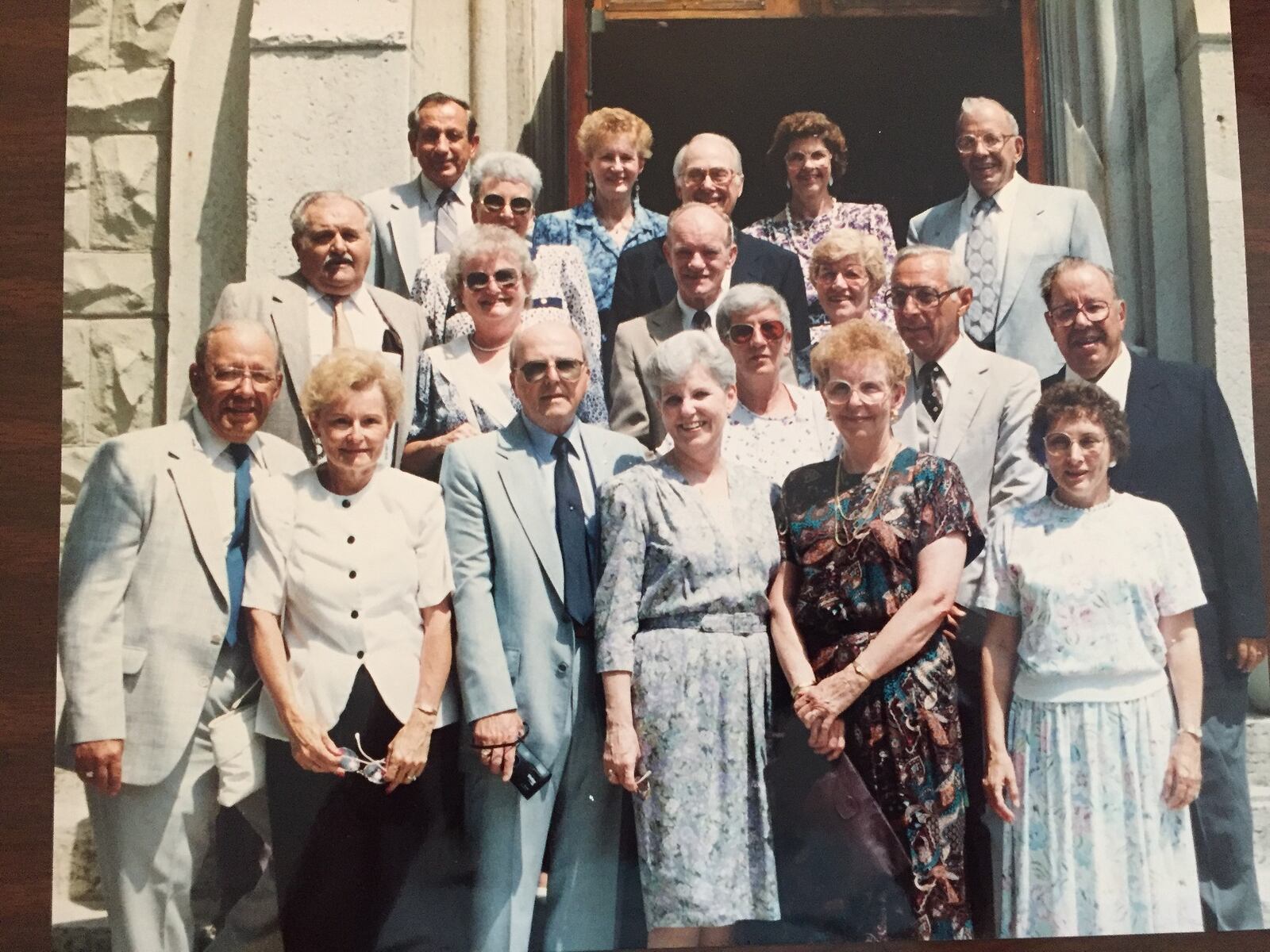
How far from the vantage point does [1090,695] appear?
10.8 ft

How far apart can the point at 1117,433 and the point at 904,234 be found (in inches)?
23.3

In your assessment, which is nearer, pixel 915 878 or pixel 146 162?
pixel 915 878

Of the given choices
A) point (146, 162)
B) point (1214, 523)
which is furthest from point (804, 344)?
point (146, 162)

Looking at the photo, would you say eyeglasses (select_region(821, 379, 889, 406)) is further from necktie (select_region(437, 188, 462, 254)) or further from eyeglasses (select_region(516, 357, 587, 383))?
necktie (select_region(437, 188, 462, 254))

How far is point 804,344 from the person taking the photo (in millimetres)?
3447

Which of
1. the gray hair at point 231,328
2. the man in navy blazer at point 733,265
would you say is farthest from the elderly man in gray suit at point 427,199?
the man in navy blazer at point 733,265

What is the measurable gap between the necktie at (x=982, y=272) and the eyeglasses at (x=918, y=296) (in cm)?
7

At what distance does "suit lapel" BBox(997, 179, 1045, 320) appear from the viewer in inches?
139

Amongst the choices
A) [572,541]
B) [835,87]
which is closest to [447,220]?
[572,541]

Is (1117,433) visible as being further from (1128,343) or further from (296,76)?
(296,76)

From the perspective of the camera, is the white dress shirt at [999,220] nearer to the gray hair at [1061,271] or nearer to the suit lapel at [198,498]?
the gray hair at [1061,271]

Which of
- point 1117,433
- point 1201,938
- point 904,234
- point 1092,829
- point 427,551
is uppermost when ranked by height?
point 904,234

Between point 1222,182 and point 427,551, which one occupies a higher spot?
point 1222,182

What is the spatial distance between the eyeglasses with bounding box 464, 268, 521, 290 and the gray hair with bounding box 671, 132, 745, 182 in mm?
424
